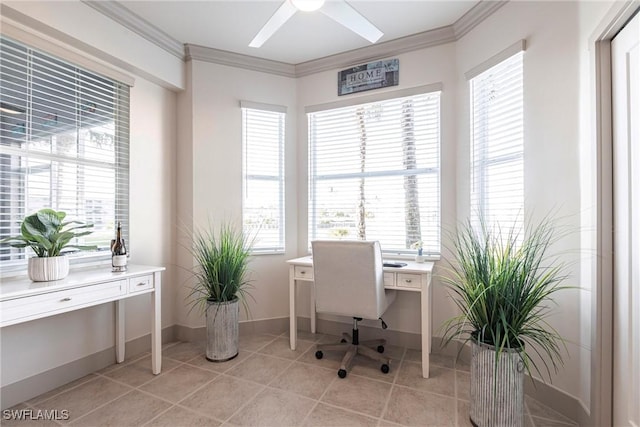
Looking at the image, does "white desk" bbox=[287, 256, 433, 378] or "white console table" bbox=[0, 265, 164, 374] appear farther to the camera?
"white desk" bbox=[287, 256, 433, 378]

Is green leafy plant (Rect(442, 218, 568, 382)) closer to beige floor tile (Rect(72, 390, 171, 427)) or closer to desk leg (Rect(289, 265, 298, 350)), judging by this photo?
desk leg (Rect(289, 265, 298, 350))

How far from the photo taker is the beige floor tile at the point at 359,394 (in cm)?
188

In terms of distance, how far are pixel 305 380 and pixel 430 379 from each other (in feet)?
3.05

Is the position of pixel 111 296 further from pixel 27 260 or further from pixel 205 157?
pixel 205 157

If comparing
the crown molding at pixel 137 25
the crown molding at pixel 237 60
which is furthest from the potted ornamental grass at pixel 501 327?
the crown molding at pixel 137 25

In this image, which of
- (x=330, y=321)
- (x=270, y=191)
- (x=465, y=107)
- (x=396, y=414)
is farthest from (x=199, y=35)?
(x=396, y=414)

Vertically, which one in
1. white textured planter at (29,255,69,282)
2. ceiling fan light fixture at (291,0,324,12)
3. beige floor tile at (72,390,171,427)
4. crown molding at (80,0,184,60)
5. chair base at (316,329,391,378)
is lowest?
beige floor tile at (72,390,171,427)

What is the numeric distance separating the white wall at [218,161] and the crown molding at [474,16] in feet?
5.79

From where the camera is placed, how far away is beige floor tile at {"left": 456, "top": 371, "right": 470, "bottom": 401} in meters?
1.99

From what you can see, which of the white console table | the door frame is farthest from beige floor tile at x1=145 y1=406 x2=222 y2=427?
the door frame

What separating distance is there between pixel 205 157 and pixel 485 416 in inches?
115

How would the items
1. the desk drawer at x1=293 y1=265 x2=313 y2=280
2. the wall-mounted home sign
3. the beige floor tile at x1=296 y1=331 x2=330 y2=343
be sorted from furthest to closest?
the beige floor tile at x1=296 y1=331 x2=330 y2=343, the wall-mounted home sign, the desk drawer at x1=293 y1=265 x2=313 y2=280

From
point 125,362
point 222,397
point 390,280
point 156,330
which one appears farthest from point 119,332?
point 390,280

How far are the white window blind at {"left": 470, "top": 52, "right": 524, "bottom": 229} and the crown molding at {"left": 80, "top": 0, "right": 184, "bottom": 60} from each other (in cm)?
268
